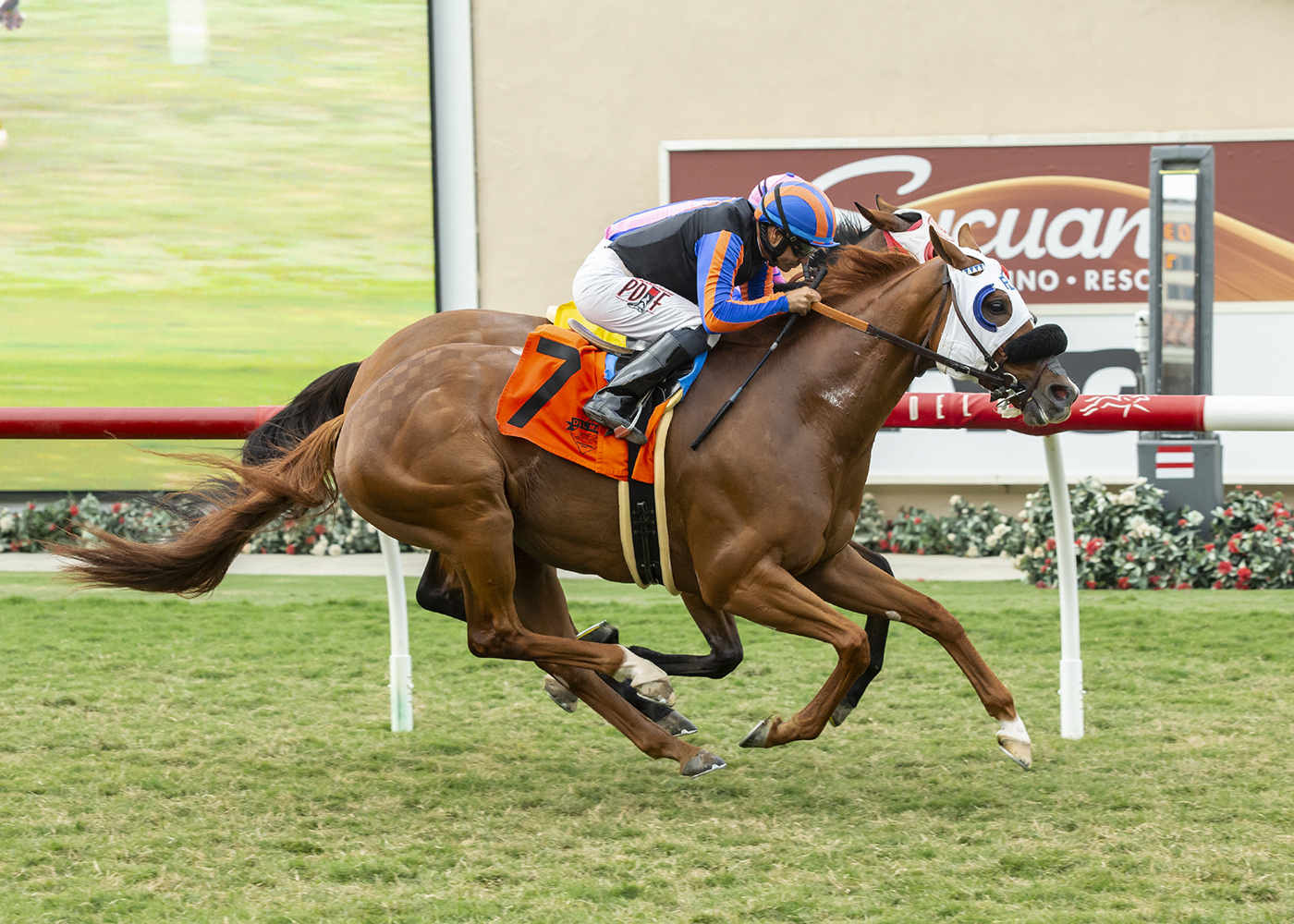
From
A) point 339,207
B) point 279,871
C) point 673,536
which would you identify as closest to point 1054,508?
point 673,536

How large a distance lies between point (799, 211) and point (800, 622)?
1079 millimetres

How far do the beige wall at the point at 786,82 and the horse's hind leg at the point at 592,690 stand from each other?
225 inches

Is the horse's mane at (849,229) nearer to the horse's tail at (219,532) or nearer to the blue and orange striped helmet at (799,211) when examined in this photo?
the blue and orange striped helmet at (799,211)

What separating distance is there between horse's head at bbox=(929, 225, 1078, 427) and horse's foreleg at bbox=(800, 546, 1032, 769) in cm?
59

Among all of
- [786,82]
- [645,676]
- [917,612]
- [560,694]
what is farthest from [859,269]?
[786,82]

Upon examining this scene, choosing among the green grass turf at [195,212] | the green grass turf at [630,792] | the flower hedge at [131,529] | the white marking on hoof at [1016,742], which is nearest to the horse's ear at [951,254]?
the white marking on hoof at [1016,742]

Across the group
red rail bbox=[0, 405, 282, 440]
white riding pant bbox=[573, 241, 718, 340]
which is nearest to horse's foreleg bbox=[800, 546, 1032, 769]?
white riding pant bbox=[573, 241, 718, 340]

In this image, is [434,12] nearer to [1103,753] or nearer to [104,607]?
[104,607]

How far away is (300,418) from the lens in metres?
4.32

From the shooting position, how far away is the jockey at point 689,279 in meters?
3.51

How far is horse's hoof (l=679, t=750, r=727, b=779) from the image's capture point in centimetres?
361

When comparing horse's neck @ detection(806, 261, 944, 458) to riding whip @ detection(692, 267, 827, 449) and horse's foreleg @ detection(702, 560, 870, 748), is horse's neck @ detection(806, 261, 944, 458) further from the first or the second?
horse's foreleg @ detection(702, 560, 870, 748)

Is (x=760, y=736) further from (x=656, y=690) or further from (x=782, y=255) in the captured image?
(x=782, y=255)

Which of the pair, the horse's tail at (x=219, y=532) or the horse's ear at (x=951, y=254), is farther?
the horse's tail at (x=219, y=532)
